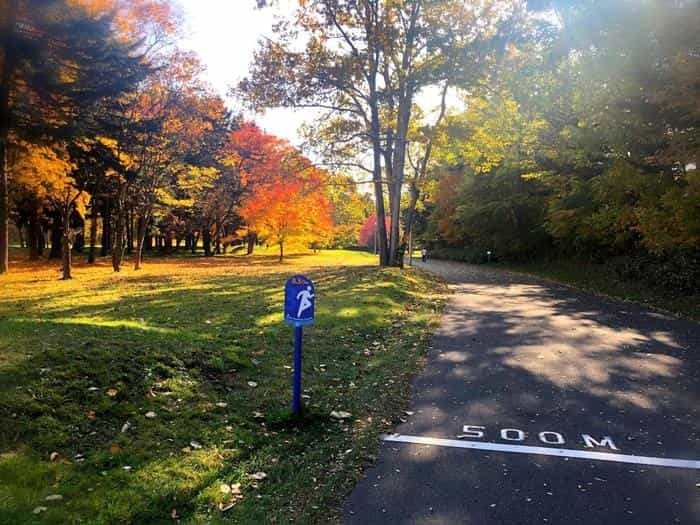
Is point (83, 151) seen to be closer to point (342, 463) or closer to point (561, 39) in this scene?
point (561, 39)

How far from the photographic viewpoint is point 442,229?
4488cm

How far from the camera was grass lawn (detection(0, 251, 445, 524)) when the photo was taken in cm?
321

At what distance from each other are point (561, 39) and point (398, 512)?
1161 centimetres

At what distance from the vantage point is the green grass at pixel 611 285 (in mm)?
12898

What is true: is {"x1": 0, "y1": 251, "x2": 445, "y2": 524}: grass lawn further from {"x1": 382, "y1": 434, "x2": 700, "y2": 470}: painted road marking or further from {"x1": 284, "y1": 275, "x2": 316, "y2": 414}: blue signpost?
{"x1": 284, "y1": 275, "x2": 316, "y2": 414}: blue signpost

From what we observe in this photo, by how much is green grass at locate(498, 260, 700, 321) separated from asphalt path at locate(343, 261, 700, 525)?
4078 millimetres

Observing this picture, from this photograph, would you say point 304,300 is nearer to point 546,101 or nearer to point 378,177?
point 546,101

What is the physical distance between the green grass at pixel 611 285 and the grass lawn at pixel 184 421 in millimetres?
8849

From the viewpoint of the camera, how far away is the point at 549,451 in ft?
14.0

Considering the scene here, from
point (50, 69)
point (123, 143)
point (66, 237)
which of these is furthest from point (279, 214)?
point (50, 69)

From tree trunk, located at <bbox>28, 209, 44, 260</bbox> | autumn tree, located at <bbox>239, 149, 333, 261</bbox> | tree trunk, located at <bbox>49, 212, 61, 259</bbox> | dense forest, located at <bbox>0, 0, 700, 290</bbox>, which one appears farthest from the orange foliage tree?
tree trunk, located at <bbox>28, 209, 44, 260</bbox>

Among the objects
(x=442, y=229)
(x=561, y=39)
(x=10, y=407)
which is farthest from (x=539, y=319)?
(x=442, y=229)

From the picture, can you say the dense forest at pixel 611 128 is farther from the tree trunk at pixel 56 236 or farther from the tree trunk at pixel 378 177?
the tree trunk at pixel 56 236

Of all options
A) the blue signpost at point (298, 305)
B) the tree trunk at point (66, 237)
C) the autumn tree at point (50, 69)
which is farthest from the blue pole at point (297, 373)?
the tree trunk at point (66, 237)
